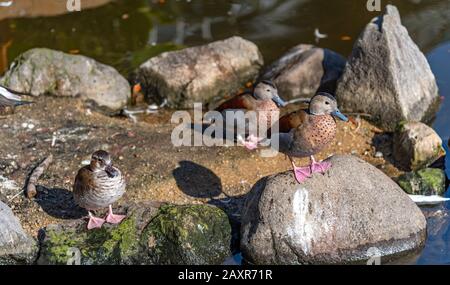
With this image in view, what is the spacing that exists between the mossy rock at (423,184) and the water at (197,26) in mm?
2908

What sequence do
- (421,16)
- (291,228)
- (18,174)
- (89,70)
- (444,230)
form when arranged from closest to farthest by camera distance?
(291,228)
(444,230)
(18,174)
(89,70)
(421,16)

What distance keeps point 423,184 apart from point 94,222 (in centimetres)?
331

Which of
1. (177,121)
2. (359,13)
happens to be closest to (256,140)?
(177,121)

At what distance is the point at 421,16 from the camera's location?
40.5ft

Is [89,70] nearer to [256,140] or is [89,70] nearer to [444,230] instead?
[256,140]

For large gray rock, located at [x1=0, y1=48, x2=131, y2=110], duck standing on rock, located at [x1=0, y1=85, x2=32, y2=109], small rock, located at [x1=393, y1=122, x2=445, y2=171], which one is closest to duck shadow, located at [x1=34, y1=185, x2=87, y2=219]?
duck standing on rock, located at [x1=0, y1=85, x2=32, y2=109]

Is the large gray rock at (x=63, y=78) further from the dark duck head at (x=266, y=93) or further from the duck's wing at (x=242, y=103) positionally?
the dark duck head at (x=266, y=93)

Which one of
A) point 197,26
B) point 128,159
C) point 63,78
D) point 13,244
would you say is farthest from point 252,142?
point 197,26

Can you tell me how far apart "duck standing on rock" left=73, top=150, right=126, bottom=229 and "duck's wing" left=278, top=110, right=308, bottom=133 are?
1580 mm

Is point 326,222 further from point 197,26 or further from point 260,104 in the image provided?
point 197,26

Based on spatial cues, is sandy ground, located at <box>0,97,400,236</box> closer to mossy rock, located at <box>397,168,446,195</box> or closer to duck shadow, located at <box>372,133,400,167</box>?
duck shadow, located at <box>372,133,400,167</box>

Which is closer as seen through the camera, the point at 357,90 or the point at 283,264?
the point at 283,264

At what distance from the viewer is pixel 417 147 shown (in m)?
8.95

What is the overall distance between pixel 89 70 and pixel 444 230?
489 cm
